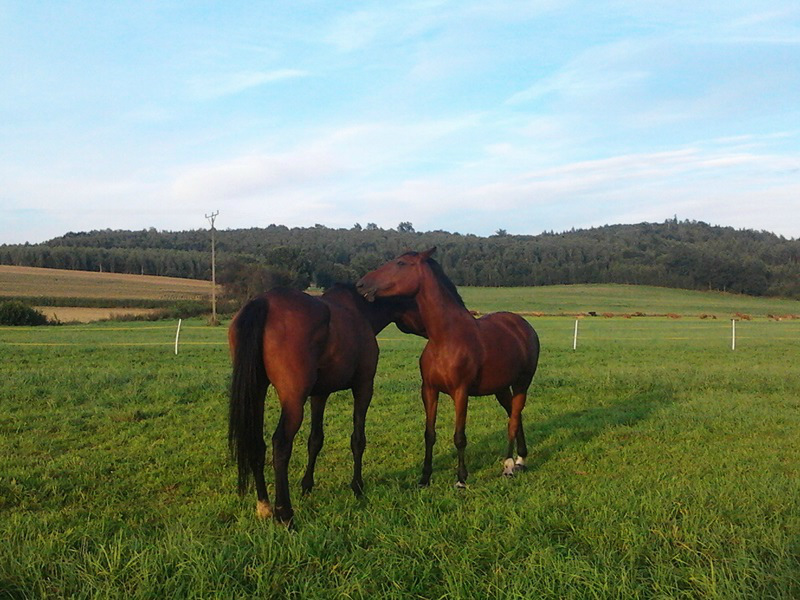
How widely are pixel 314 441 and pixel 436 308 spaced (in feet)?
5.82

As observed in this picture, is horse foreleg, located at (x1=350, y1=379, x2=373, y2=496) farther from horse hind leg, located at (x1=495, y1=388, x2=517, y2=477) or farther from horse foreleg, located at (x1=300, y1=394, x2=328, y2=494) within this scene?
horse hind leg, located at (x1=495, y1=388, x2=517, y2=477)

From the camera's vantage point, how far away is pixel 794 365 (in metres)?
17.8

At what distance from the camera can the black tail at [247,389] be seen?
185 inches

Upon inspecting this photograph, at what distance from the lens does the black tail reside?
471 cm

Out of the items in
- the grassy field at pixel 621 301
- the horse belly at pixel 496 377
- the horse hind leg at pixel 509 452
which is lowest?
the grassy field at pixel 621 301

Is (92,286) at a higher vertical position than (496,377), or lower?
lower

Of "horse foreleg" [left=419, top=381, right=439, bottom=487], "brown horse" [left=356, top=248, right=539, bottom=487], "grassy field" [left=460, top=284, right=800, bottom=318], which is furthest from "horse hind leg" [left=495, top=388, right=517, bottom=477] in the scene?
"grassy field" [left=460, top=284, right=800, bottom=318]

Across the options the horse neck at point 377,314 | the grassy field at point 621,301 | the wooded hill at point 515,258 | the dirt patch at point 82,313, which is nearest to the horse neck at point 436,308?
the horse neck at point 377,314

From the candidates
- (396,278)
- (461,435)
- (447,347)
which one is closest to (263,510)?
(461,435)

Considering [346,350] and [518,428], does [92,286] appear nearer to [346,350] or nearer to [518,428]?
[518,428]

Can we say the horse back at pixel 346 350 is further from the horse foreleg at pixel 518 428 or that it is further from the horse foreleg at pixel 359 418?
the horse foreleg at pixel 518 428

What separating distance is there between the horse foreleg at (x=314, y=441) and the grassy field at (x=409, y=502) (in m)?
0.13

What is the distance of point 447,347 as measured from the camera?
6.12 meters

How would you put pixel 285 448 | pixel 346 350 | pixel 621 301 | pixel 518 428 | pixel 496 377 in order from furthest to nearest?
pixel 621 301 < pixel 518 428 < pixel 496 377 < pixel 346 350 < pixel 285 448
